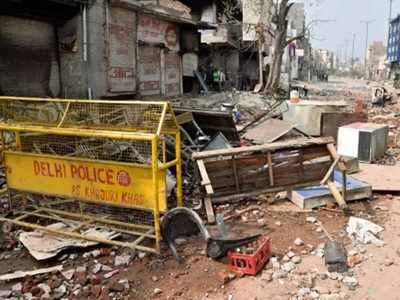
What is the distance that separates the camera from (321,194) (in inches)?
201

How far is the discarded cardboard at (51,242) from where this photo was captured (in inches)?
157

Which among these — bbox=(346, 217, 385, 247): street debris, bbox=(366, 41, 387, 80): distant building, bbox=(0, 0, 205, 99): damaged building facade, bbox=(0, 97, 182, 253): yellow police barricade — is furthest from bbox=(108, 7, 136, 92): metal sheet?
bbox=(366, 41, 387, 80): distant building

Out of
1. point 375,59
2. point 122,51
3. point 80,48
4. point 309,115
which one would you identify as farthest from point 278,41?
point 375,59

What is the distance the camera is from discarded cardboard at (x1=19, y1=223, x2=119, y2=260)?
3.98m

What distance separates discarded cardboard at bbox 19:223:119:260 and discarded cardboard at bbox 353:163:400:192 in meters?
3.84

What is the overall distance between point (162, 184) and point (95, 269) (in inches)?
40.6

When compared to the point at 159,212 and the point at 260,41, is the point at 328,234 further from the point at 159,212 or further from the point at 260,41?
the point at 260,41

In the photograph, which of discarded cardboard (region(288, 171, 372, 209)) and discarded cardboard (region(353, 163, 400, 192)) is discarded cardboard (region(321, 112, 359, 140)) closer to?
discarded cardboard (region(353, 163, 400, 192))

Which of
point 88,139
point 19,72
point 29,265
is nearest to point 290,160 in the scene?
point 88,139

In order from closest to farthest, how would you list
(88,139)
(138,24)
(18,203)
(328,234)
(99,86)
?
(328,234), (88,139), (18,203), (99,86), (138,24)

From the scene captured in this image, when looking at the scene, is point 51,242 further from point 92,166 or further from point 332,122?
point 332,122

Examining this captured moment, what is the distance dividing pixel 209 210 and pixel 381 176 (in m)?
3.25

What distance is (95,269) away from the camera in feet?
12.4

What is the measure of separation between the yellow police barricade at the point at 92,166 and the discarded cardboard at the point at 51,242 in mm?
64
